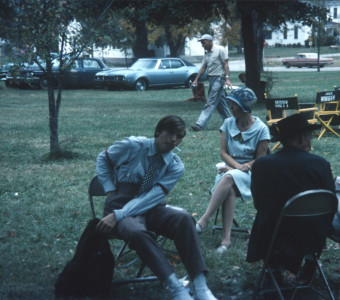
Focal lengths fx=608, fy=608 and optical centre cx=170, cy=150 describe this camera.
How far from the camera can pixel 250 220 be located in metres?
6.52

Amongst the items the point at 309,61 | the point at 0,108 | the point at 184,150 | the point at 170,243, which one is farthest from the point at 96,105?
the point at 309,61

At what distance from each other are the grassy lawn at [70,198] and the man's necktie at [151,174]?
75cm

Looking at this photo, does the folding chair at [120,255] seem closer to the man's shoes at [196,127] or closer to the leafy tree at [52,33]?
the leafy tree at [52,33]

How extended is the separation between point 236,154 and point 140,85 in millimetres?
21764

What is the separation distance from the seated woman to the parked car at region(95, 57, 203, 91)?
20983 mm

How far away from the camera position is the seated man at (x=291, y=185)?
13.4 feet

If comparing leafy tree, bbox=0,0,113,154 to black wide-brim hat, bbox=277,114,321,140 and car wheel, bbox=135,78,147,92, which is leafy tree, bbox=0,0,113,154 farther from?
car wheel, bbox=135,78,147,92

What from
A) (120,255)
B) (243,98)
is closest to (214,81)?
(243,98)

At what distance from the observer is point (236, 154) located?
5918 millimetres

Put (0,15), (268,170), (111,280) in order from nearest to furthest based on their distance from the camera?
(268,170), (111,280), (0,15)

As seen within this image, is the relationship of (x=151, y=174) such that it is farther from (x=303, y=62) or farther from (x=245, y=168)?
(x=303, y=62)

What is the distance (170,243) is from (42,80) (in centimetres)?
2258

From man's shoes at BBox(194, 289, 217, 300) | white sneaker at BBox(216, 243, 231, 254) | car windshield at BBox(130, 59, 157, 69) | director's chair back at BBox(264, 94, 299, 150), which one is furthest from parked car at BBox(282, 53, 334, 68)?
man's shoes at BBox(194, 289, 217, 300)

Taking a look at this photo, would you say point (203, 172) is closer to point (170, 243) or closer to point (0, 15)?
point (170, 243)
